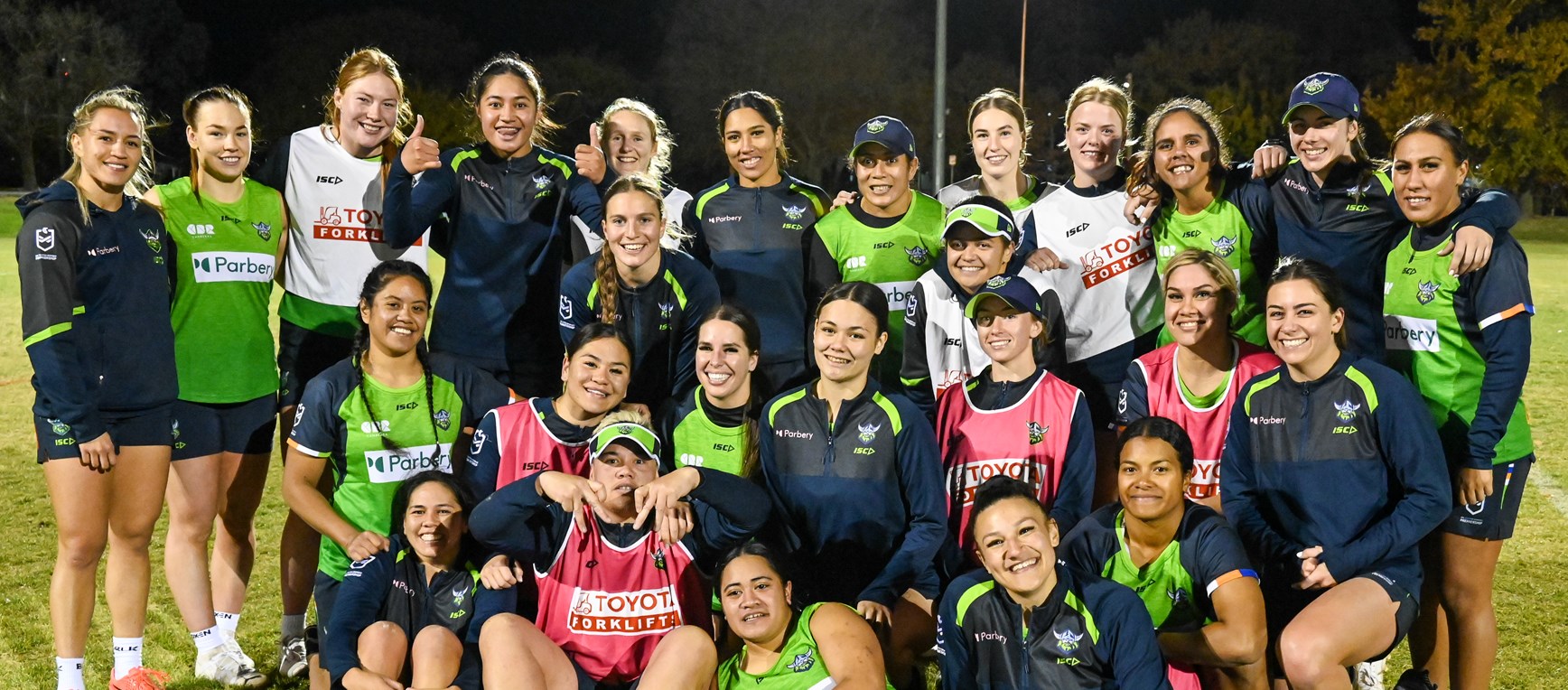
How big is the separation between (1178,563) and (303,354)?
11.5ft

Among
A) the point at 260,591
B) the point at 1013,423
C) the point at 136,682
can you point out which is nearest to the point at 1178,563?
the point at 1013,423

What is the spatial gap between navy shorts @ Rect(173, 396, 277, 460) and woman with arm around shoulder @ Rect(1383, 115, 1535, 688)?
166 inches

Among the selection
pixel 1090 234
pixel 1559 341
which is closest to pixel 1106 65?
pixel 1559 341

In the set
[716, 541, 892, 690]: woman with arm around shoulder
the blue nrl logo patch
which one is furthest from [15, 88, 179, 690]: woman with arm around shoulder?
the blue nrl logo patch

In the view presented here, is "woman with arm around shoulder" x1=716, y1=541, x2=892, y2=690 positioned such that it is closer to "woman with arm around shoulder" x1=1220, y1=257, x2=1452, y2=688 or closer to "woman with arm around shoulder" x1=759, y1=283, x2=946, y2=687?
"woman with arm around shoulder" x1=759, y1=283, x2=946, y2=687

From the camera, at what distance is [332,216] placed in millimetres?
5133

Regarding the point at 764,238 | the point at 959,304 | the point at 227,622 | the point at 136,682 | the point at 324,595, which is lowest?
the point at 136,682

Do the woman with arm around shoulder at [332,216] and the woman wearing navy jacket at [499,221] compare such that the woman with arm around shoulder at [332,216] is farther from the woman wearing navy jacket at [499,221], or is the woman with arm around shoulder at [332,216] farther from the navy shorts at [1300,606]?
the navy shorts at [1300,606]

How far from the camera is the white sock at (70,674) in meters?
4.43

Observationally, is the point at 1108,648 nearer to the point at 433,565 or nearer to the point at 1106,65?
the point at 433,565

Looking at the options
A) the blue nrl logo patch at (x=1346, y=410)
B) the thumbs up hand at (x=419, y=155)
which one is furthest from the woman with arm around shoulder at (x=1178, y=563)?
the thumbs up hand at (x=419, y=155)

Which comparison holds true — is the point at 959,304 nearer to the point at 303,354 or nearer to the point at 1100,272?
the point at 1100,272

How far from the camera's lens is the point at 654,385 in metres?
4.89

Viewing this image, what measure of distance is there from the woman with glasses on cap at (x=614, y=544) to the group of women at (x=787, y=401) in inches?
0.6
